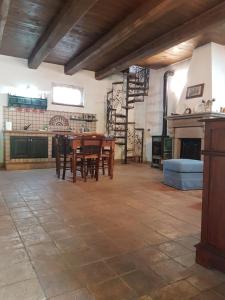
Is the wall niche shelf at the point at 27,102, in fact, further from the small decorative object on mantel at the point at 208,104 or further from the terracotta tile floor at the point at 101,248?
the small decorative object on mantel at the point at 208,104

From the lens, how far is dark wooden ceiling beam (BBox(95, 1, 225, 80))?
11.8 ft

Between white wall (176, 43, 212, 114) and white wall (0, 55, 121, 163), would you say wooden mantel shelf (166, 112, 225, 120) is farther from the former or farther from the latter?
white wall (0, 55, 121, 163)

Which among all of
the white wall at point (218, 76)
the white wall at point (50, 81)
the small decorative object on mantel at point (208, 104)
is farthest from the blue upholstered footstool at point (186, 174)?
the white wall at point (50, 81)

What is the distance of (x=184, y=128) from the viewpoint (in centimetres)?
601

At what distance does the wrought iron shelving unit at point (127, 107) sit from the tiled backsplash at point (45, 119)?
0.73 metres

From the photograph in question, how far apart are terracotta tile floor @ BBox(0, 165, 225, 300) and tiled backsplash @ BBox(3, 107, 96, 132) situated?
10.9 feet

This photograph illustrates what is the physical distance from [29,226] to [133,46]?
4652 millimetres

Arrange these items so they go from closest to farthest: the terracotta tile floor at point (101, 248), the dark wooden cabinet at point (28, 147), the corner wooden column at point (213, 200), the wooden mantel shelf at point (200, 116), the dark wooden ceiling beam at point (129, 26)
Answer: the terracotta tile floor at point (101, 248) → the corner wooden column at point (213, 200) → the dark wooden ceiling beam at point (129, 26) → the wooden mantel shelf at point (200, 116) → the dark wooden cabinet at point (28, 147)

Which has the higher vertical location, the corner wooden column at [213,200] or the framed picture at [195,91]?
the framed picture at [195,91]

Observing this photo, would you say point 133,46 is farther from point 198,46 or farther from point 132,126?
point 132,126

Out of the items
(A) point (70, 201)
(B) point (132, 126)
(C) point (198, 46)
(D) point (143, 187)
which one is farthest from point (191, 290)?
(B) point (132, 126)

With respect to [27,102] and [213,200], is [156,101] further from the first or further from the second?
[213,200]

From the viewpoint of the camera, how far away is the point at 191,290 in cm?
130

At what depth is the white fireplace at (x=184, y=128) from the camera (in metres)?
5.52
